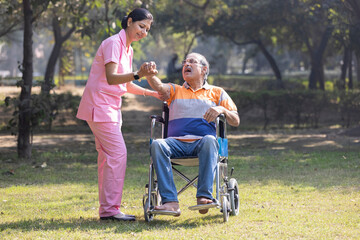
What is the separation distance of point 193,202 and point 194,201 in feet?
0.22

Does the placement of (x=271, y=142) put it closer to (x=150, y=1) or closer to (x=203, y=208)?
(x=150, y=1)

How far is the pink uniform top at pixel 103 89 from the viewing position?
17.1ft

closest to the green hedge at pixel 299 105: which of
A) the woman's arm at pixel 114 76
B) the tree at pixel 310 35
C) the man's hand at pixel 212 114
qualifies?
the tree at pixel 310 35

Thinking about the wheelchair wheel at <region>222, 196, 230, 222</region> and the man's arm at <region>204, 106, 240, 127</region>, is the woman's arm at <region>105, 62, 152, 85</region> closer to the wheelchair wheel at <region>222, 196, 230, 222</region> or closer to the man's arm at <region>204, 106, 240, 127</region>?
the man's arm at <region>204, 106, 240, 127</region>

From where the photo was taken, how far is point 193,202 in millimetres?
6457

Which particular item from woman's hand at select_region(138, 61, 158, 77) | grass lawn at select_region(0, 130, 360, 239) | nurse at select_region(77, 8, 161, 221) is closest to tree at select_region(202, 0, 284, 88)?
grass lawn at select_region(0, 130, 360, 239)

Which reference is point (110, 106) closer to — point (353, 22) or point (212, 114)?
point (212, 114)

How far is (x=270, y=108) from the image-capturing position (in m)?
18.3

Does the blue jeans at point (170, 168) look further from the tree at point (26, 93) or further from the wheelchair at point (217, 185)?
the tree at point (26, 93)

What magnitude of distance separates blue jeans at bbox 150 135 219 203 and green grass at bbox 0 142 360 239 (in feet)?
0.97

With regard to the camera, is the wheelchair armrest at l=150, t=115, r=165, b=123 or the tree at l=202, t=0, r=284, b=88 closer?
the wheelchair armrest at l=150, t=115, r=165, b=123

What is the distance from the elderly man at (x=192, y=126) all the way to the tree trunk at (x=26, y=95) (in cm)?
532

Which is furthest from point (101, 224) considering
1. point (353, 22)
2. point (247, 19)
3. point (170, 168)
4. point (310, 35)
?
point (310, 35)

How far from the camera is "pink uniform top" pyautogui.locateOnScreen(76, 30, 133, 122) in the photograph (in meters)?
5.20
